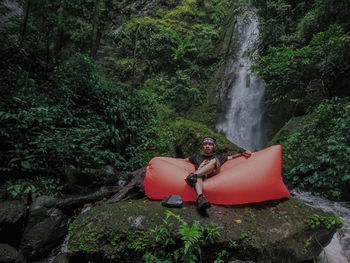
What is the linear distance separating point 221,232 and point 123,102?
3814mm

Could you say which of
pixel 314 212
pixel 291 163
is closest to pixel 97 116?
pixel 314 212

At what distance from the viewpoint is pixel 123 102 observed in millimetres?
4684

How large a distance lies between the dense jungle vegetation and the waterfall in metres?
0.67

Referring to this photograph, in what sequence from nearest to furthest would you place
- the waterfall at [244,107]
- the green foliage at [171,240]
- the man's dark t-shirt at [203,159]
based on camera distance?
the green foliage at [171,240]
the man's dark t-shirt at [203,159]
the waterfall at [244,107]

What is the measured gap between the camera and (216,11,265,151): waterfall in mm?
6574

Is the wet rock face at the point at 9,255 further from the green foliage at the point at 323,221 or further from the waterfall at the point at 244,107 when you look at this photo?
the waterfall at the point at 244,107

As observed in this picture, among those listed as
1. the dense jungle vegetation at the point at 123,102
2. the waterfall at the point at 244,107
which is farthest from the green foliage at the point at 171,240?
the waterfall at the point at 244,107

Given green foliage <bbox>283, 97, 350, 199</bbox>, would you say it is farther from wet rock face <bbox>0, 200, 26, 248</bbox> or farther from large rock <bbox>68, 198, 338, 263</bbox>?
wet rock face <bbox>0, 200, 26, 248</bbox>

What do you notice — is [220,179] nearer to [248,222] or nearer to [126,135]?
[248,222]

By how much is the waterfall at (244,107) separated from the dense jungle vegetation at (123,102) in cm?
67

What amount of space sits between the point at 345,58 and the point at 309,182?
2836mm

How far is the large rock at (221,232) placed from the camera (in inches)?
67.3

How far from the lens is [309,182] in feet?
11.7

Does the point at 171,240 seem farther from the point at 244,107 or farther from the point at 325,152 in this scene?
the point at 244,107
